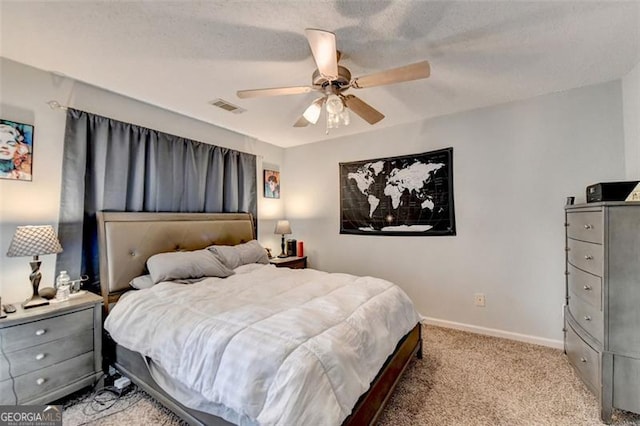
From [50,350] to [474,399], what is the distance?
294 cm

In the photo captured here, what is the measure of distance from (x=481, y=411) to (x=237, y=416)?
160cm

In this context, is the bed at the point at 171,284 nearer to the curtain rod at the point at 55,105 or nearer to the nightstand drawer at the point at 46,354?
the nightstand drawer at the point at 46,354

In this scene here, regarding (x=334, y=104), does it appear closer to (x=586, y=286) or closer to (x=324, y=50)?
(x=324, y=50)

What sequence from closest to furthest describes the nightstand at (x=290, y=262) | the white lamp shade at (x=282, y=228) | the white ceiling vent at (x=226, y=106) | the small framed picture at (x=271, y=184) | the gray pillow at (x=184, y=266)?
the gray pillow at (x=184, y=266) < the white ceiling vent at (x=226, y=106) < the nightstand at (x=290, y=262) < the white lamp shade at (x=282, y=228) < the small framed picture at (x=271, y=184)

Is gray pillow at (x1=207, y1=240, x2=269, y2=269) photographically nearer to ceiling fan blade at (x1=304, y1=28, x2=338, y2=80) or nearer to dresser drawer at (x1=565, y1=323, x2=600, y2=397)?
ceiling fan blade at (x1=304, y1=28, x2=338, y2=80)

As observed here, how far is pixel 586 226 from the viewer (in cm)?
208

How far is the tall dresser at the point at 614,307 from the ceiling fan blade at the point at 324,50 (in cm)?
198

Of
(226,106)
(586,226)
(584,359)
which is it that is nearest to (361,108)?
(226,106)

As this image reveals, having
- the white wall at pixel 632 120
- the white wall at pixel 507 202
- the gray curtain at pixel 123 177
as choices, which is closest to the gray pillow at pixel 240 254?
the gray curtain at pixel 123 177

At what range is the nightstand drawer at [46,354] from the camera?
1723 millimetres

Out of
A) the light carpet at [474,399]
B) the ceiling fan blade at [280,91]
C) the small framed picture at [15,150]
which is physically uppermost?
the ceiling fan blade at [280,91]

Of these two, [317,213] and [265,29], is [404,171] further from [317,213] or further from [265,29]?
[265,29]

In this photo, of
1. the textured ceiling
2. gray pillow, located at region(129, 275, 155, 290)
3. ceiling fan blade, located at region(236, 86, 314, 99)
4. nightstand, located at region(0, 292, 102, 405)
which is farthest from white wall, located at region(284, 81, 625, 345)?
nightstand, located at region(0, 292, 102, 405)

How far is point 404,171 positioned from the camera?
351 cm
